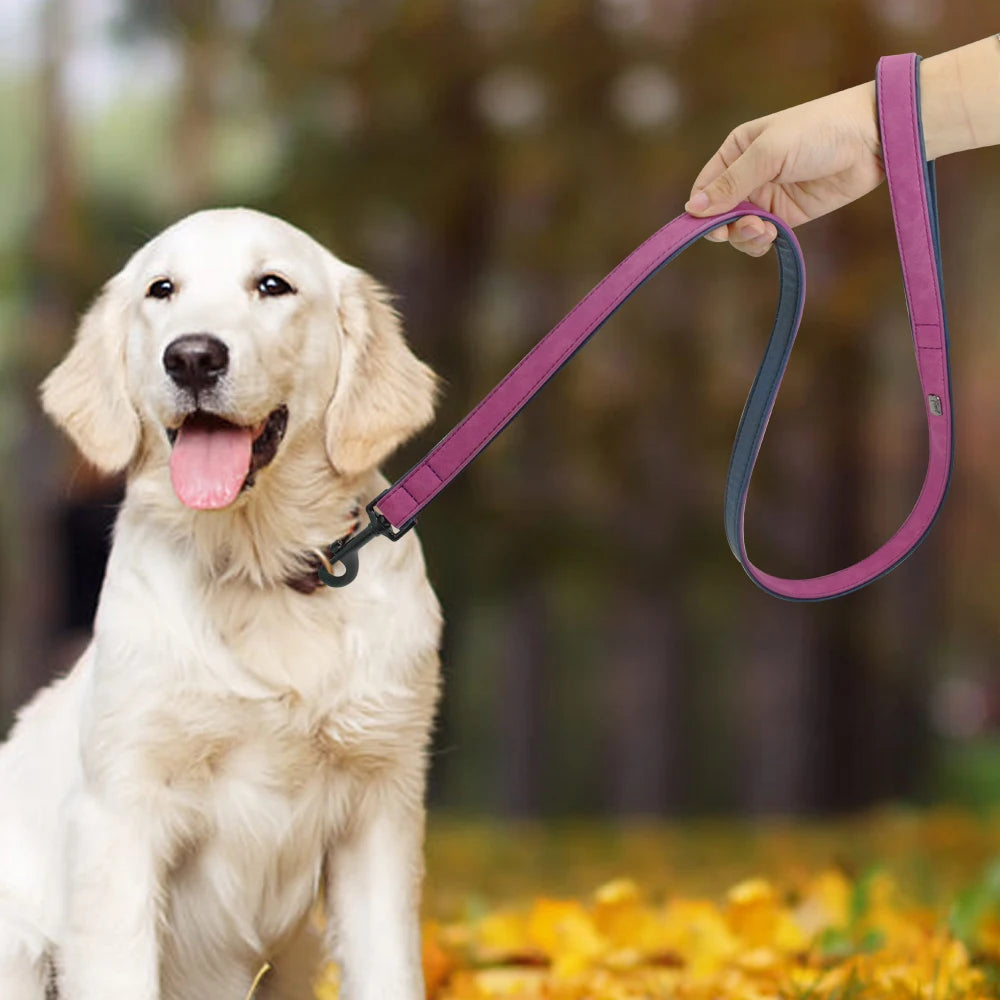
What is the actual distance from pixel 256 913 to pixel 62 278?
6.62 meters

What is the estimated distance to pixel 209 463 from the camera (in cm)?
219

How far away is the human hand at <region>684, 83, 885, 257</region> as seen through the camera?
225 centimetres

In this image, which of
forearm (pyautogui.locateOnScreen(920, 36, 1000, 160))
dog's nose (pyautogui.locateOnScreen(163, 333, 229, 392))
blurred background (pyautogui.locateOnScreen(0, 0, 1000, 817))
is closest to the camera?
dog's nose (pyautogui.locateOnScreen(163, 333, 229, 392))

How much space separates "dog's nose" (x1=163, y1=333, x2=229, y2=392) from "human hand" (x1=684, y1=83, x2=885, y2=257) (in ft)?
2.67

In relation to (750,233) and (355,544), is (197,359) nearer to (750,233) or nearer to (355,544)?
(355,544)

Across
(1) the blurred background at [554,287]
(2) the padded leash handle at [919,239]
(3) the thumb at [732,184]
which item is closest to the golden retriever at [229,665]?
(3) the thumb at [732,184]

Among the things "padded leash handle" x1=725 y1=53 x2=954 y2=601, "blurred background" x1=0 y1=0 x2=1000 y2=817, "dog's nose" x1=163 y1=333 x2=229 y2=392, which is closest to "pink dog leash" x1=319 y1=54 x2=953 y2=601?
"padded leash handle" x1=725 y1=53 x2=954 y2=601

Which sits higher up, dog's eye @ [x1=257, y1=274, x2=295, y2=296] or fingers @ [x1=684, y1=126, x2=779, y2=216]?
fingers @ [x1=684, y1=126, x2=779, y2=216]

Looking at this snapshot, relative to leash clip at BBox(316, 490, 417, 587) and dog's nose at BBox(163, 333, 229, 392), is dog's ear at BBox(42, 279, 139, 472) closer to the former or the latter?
dog's nose at BBox(163, 333, 229, 392)

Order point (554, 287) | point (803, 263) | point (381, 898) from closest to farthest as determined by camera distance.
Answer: point (803, 263)
point (381, 898)
point (554, 287)

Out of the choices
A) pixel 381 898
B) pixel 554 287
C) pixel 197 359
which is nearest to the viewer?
pixel 197 359

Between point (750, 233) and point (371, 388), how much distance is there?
714 mm

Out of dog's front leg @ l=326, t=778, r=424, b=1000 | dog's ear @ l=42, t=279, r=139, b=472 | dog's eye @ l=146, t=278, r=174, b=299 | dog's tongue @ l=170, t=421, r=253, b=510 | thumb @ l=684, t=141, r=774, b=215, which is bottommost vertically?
dog's front leg @ l=326, t=778, r=424, b=1000

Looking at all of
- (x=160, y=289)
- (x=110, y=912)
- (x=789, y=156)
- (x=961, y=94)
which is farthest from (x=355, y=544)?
(x=961, y=94)
